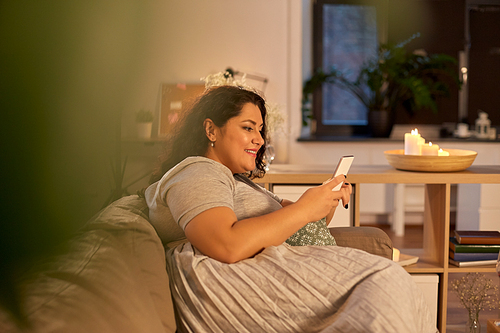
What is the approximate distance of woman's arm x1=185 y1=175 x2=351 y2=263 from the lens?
97 centimetres

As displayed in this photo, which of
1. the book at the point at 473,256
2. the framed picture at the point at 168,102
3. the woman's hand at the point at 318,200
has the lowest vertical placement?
the book at the point at 473,256

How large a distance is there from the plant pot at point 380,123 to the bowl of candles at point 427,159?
1.95 meters

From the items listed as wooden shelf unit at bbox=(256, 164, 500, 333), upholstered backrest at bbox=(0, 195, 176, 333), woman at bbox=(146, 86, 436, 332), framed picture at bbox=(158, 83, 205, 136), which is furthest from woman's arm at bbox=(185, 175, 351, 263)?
wooden shelf unit at bbox=(256, 164, 500, 333)

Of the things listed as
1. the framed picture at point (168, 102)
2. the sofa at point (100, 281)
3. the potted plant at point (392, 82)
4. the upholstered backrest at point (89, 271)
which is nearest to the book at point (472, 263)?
the sofa at point (100, 281)

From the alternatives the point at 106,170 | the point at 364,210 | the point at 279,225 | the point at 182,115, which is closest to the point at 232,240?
the point at 279,225

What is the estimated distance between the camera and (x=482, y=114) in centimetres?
384

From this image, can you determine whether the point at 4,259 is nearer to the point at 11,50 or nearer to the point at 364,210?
the point at 11,50

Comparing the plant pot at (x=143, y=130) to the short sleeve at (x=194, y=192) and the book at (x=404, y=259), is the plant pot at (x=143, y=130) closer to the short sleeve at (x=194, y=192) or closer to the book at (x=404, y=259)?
the short sleeve at (x=194, y=192)

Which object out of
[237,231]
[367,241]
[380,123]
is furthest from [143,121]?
[380,123]

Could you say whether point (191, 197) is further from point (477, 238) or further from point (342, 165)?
point (477, 238)

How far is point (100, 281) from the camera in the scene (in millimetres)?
367

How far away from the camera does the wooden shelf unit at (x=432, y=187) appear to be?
1.76 meters

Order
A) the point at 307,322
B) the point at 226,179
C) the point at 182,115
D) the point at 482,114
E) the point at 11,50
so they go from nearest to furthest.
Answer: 1. the point at 11,50
2. the point at 307,322
3. the point at 226,179
4. the point at 182,115
5. the point at 482,114

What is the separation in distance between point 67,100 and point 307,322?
918 mm
